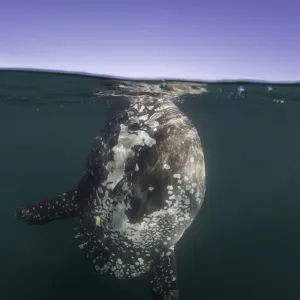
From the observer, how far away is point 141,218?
537cm

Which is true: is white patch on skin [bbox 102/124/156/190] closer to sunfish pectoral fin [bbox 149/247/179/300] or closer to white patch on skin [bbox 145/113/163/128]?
white patch on skin [bbox 145/113/163/128]

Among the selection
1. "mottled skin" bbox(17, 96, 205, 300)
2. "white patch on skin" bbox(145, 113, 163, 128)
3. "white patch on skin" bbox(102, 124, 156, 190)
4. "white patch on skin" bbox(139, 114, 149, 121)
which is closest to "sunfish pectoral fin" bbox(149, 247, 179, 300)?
"mottled skin" bbox(17, 96, 205, 300)

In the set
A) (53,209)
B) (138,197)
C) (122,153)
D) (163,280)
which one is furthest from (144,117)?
(163,280)

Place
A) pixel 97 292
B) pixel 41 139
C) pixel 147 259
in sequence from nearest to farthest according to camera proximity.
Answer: pixel 147 259 → pixel 97 292 → pixel 41 139

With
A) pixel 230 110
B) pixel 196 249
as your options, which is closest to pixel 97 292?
pixel 196 249

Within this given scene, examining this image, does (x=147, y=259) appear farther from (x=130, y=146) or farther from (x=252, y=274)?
(x=252, y=274)

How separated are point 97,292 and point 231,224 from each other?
1423 cm

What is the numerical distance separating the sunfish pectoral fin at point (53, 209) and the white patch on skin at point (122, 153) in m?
1.01

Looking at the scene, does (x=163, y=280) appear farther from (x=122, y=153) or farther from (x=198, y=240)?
(x=198, y=240)

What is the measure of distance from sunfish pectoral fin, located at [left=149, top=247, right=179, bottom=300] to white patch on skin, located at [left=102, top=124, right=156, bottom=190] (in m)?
1.76

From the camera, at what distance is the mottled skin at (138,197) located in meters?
5.19

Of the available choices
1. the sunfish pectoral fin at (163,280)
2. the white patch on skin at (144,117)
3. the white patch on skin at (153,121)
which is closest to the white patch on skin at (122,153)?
the white patch on skin at (153,121)

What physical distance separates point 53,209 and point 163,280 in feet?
8.25

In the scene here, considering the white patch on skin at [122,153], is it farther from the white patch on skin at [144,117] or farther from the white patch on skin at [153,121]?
the white patch on skin at [144,117]
